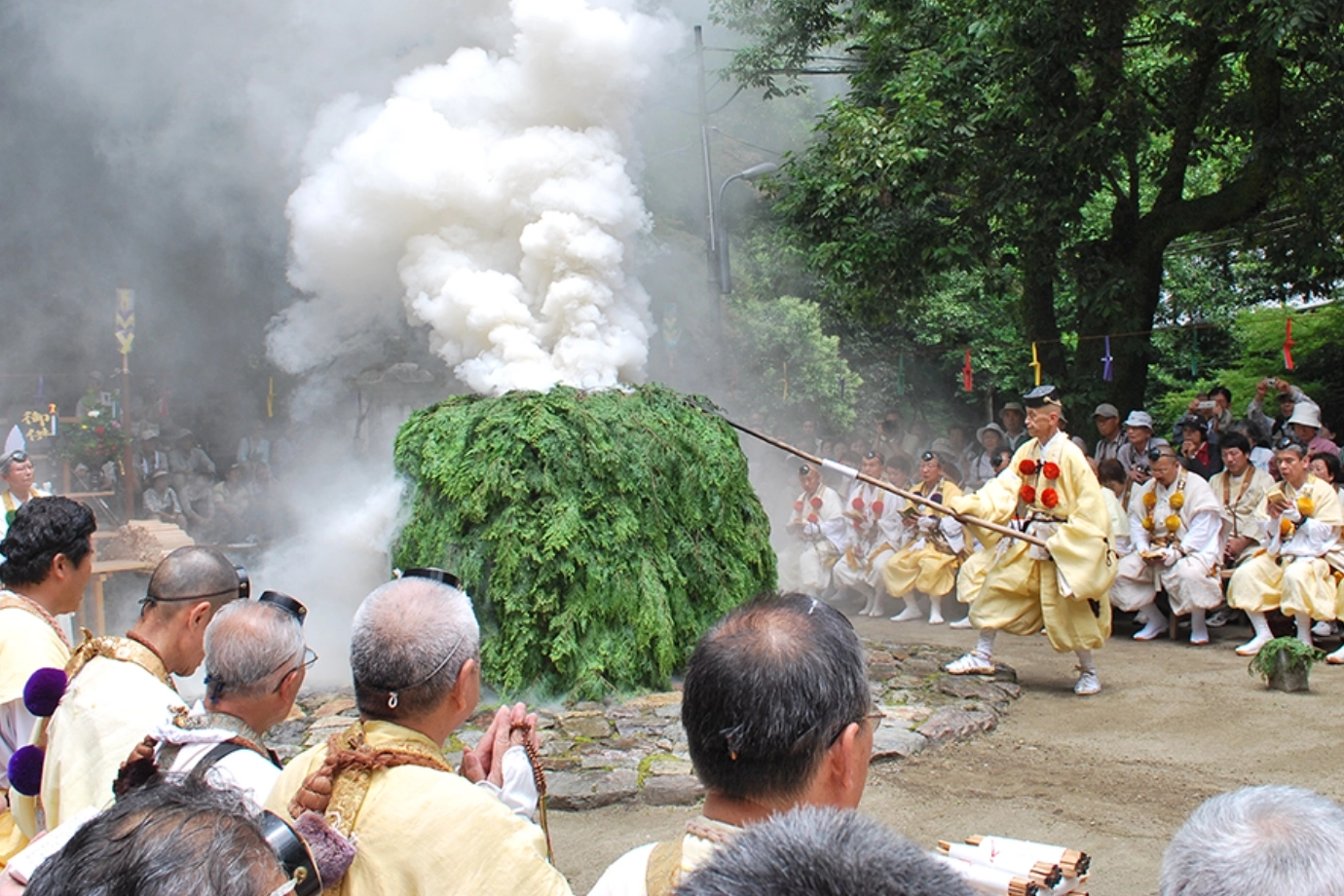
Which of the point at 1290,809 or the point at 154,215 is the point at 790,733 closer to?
the point at 1290,809

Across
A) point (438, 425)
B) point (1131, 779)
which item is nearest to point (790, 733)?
point (1131, 779)

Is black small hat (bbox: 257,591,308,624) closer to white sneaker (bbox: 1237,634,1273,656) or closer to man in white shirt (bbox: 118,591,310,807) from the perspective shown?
man in white shirt (bbox: 118,591,310,807)

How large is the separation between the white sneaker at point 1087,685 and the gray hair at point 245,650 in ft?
17.6

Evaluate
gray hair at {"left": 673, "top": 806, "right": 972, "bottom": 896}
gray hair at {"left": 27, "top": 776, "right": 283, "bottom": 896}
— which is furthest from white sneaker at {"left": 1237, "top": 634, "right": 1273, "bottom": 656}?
gray hair at {"left": 27, "top": 776, "right": 283, "bottom": 896}

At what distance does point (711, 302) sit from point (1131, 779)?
1132 centimetres

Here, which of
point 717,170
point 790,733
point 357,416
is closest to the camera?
point 790,733

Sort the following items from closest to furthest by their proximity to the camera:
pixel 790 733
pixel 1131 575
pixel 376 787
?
pixel 790 733, pixel 376 787, pixel 1131 575

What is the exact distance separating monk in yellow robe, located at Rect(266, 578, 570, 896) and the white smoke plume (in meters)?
6.89

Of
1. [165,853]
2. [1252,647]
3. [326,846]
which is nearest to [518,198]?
[1252,647]

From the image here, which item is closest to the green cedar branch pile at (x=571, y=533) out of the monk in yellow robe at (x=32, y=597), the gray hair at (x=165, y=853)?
the monk in yellow robe at (x=32, y=597)

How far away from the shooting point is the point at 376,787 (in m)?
1.81

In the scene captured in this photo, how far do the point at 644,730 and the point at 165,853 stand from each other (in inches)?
178

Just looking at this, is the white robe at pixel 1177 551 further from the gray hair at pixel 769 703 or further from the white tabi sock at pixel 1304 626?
the gray hair at pixel 769 703

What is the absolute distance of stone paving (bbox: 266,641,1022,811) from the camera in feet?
15.8
